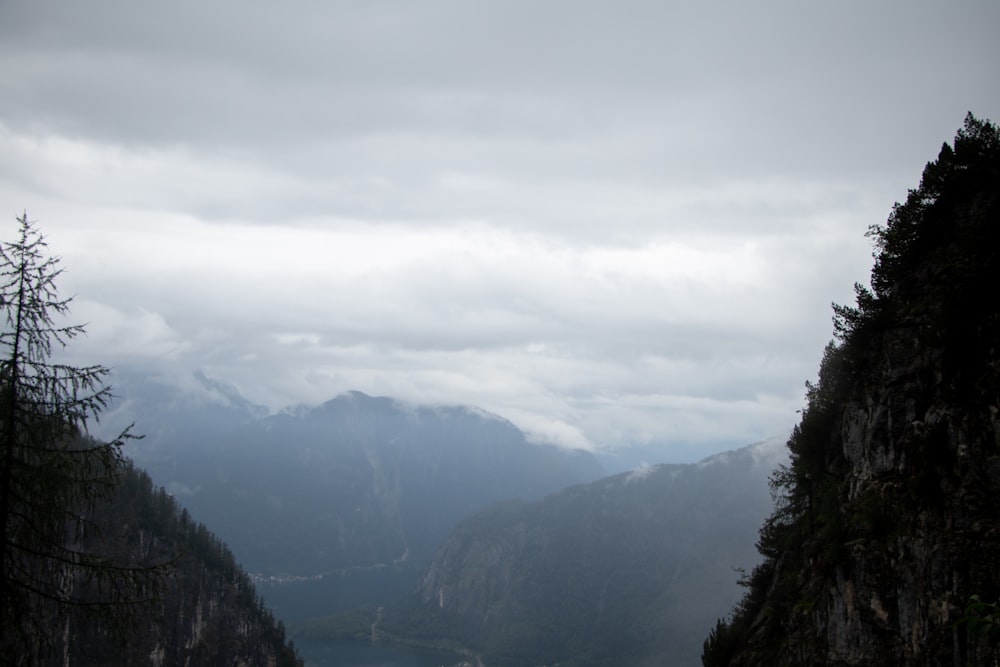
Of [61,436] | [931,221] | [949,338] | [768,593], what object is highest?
[931,221]

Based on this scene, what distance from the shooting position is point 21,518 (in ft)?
57.6

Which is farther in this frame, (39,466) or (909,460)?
(909,460)

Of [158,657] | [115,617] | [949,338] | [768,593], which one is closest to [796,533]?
[768,593]

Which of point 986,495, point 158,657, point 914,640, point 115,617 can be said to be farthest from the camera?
point 158,657

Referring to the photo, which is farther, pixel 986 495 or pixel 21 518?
pixel 986 495

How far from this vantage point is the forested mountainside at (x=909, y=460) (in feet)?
96.7

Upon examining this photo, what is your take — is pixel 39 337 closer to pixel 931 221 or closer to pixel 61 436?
pixel 61 436

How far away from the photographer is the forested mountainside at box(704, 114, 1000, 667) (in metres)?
29.5

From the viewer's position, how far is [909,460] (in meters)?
34.7

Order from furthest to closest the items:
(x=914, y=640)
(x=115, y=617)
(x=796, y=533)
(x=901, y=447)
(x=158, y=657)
A: 1. (x=158, y=657)
2. (x=796, y=533)
3. (x=901, y=447)
4. (x=914, y=640)
5. (x=115, y=617)

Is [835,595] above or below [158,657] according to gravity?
above

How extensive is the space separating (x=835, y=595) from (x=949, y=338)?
14486mm

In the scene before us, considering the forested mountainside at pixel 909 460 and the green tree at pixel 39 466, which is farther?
the forested mountainside at pixel 909 460

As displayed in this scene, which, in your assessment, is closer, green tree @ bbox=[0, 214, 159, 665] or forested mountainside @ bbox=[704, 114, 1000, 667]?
green tree @ bbox=[0, 214, 159, 665]
